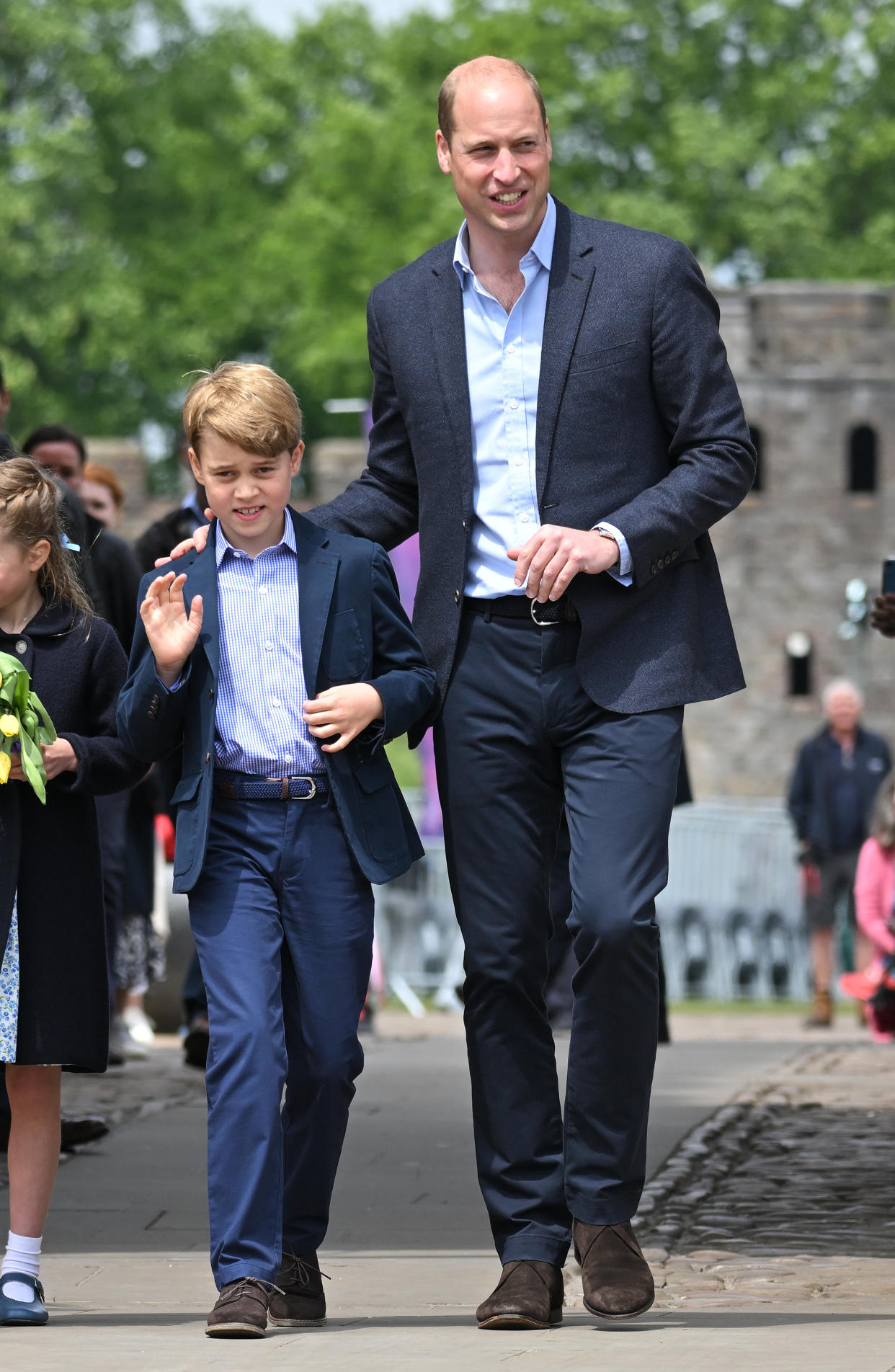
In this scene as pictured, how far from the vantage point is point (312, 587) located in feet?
14.8

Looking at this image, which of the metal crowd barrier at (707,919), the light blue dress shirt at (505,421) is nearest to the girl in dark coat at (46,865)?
the light blue dress shirt at (505,421)

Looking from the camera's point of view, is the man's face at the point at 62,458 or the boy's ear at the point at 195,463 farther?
the man's face at the point at 62,458

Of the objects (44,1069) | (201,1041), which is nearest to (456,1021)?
(201,1041)

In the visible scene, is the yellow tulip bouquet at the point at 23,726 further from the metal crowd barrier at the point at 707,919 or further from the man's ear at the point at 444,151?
the metal crowd barrier at the point at 707,919

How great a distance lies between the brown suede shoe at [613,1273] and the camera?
4.27m

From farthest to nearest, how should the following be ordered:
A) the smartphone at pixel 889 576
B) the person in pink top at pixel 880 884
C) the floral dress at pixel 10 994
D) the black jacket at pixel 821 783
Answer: the black jacket at pixel 821 783
the person in pink top at pixel 880 884
the smartphone at pixel 889 576
the floral dress at pixel 10 994

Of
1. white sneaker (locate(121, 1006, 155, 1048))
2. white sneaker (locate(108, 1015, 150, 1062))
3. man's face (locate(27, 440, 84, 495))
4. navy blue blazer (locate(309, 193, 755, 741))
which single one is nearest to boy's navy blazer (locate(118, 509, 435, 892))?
navy blue blazer (locate(309, 193, 755, 741))

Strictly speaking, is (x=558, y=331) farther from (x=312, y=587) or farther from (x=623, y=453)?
(x=312, y=587)

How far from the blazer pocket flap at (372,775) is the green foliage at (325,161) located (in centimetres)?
3573

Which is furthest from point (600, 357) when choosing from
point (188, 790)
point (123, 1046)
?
point (123, 1046)

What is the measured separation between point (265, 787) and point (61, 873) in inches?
21.3

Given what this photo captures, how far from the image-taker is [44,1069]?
15.4 ft

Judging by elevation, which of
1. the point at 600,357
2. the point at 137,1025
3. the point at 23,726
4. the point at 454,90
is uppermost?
the point at 454,90

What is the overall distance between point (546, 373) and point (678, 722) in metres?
0.66
